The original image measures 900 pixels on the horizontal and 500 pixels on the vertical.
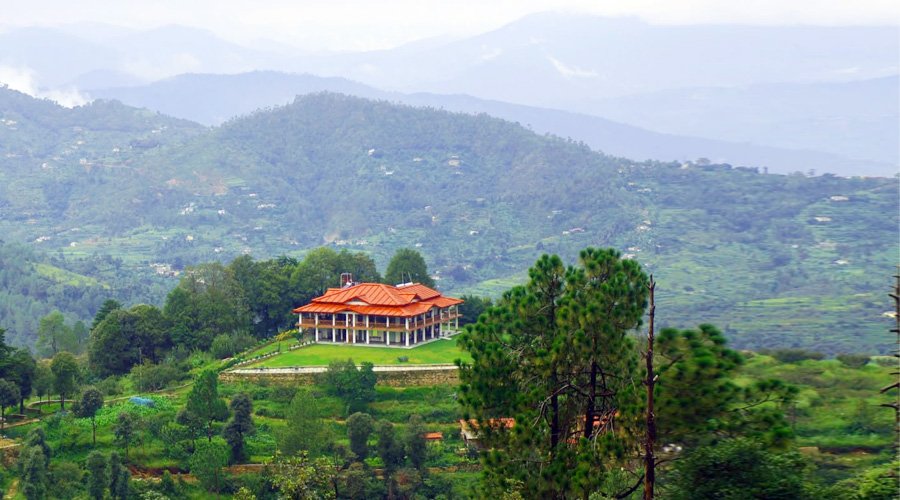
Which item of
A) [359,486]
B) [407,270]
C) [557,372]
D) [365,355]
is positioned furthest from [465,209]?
[557,372]

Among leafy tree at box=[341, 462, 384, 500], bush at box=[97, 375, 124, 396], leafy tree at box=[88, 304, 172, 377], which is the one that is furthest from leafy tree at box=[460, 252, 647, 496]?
leafy tree at box=[88, 304, 172, 377]

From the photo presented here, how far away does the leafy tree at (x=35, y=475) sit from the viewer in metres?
31.3

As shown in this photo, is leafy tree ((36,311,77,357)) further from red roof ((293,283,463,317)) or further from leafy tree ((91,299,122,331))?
red roof ((293,283,463,317))

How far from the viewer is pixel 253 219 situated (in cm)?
14788

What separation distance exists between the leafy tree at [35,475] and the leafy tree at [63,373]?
6.37 m

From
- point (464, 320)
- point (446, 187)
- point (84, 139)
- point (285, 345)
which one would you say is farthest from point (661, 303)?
point (84, 139)

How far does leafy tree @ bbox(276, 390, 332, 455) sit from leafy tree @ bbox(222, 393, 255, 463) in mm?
1629

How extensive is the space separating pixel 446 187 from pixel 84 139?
62844 millimetres

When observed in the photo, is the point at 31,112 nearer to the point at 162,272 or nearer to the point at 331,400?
the point at 162,272

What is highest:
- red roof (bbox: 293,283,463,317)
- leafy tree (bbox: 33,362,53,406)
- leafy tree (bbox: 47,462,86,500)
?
red roof (bbox: 293,283,463,317)

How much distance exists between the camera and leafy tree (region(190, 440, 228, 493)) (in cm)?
3316

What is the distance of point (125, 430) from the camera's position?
35281 millimetres

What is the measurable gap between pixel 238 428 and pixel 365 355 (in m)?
9.12

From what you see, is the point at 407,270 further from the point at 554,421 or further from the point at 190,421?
the point at 554,421
